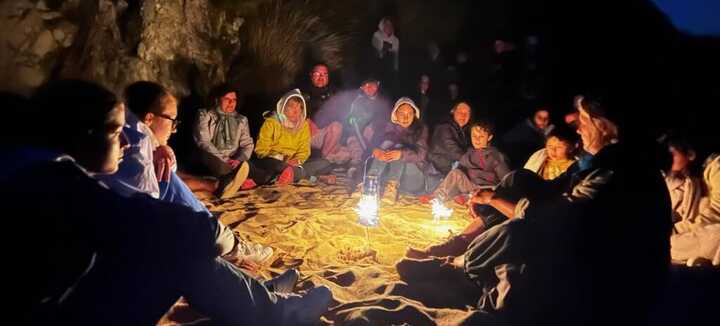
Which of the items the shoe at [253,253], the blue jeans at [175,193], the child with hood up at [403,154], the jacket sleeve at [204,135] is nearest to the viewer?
the blue jeans at [175,193]

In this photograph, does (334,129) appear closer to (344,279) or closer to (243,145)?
(243,145)

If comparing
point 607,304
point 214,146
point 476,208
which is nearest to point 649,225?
point 607,304

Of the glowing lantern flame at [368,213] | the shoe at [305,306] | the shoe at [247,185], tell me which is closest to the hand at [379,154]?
the glowing lantern flame at [368,213]

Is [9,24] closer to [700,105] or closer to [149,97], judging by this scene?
[149,97]

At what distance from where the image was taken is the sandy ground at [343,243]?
271cm

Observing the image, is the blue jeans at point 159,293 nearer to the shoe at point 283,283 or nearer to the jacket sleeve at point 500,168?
the shoe at point 283,283

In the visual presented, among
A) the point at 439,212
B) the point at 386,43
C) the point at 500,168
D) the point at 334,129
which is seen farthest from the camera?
the point at 386,43

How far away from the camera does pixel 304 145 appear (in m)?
6.59

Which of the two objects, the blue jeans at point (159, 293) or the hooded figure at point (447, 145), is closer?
the blue jeans at point (159, 293)

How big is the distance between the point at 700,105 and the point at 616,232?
14.2 meters

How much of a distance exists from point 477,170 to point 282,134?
2.86 metres

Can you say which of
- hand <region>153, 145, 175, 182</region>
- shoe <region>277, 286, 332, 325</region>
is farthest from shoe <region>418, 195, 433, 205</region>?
hand <region>153, 145, 175, 182</region>

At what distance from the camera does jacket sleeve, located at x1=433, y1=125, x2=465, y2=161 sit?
6.41 metres

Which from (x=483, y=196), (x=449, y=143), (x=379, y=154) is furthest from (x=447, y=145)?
(x=483, y=196)
